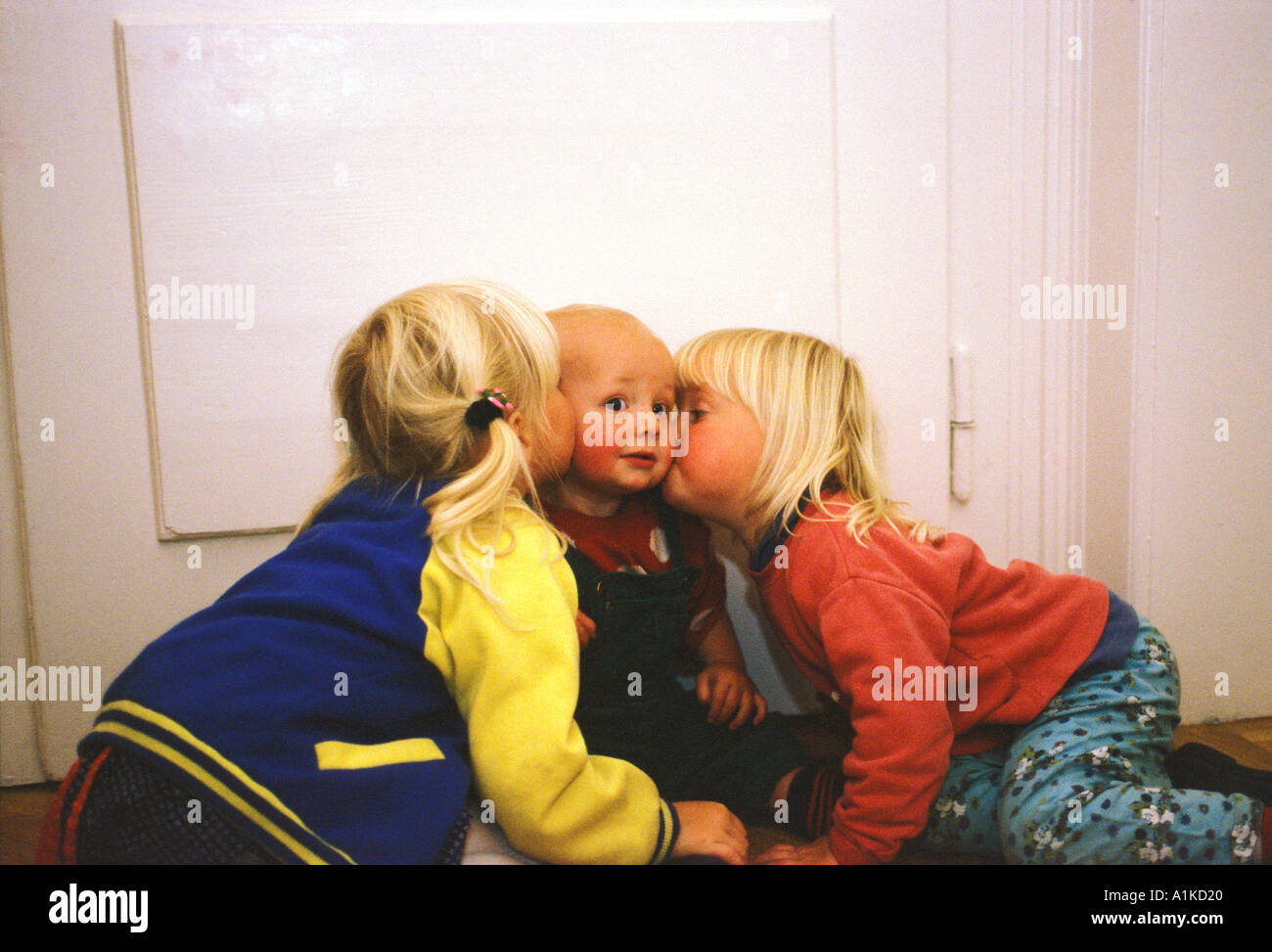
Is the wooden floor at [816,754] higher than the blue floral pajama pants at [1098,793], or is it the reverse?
the blue floral pajama pants at [1098,793]

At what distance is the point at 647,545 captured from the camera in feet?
2.99

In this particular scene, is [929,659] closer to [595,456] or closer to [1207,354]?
[595,456]

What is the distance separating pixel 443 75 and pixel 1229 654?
114 centimetres

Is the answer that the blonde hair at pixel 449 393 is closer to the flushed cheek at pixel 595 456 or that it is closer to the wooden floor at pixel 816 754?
the flushed cheek at pixel 595 456

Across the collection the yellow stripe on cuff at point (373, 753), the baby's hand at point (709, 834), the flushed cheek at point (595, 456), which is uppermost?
the flushed cheek at point (595, 456)

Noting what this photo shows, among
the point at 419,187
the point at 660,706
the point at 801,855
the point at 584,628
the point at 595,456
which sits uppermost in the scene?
the point at 419,187

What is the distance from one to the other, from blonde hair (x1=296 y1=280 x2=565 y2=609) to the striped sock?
37cm

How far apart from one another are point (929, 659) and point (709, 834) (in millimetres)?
263

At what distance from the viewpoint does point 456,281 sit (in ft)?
2.65

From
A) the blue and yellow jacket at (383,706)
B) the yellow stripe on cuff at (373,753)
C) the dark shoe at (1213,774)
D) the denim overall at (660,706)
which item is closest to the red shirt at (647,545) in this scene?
the denim overall at (660,706)

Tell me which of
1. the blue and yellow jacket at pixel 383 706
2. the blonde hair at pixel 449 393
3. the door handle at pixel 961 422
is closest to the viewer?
the blue and yellow jacket at pixel 383 706

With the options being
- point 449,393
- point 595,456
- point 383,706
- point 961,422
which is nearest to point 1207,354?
point 961,422

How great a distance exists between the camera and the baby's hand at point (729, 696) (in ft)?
3.04

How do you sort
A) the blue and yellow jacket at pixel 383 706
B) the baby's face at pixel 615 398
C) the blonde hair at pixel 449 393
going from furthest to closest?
the baby's face at pixel 615 398 < the blonde hair at pixel 449 393 < the blue and yellow jacket at pixel 383 706
